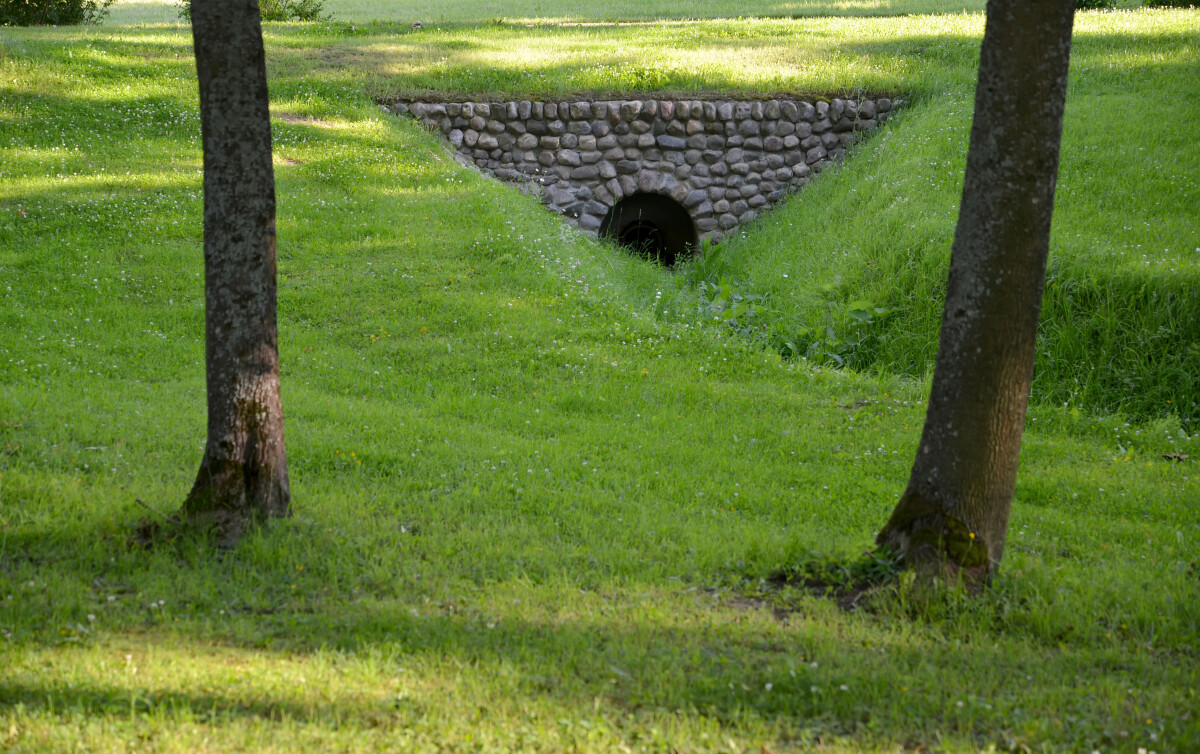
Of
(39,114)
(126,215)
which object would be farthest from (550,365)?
(39,114)

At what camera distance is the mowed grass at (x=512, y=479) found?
3.50 m

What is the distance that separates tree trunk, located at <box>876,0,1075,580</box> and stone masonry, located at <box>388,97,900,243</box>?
35.4 feet

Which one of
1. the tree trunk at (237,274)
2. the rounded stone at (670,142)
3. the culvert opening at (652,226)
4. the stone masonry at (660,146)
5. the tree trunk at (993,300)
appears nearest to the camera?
the tree trunk at (993,300)

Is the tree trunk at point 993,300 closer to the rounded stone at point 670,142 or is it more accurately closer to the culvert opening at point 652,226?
the rounded stone at point 670,142

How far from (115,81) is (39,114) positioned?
1.65 m

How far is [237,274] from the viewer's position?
478 cm

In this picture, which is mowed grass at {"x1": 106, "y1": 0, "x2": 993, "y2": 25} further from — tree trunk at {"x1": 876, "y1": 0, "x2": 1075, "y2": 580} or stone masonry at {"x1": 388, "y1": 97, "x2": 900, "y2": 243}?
tree trunk at {"x1": 876, "y1": 0, "x2": 1075, "y2": 580}

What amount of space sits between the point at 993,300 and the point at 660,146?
11.6 m

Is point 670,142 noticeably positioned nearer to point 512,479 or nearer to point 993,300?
point 512,479

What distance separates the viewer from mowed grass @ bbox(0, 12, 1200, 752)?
3502 millimetres

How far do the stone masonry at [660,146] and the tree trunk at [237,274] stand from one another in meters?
10.2

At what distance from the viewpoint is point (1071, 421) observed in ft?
26.6

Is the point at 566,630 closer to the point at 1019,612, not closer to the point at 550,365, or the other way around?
the point at 1019,612

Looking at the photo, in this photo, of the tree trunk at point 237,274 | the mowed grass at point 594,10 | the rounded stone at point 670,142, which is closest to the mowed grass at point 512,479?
the tree trunk at point 237,274
